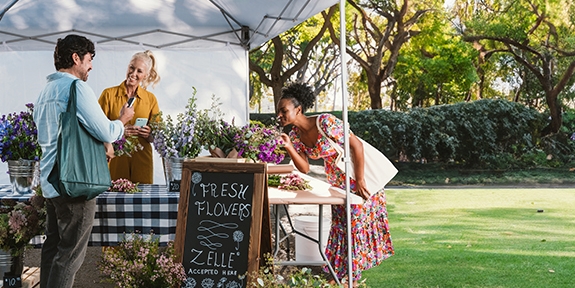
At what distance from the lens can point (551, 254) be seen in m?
5.87

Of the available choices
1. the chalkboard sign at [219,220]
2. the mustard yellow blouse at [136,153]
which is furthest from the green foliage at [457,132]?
the chalkboard sign at [219,220]

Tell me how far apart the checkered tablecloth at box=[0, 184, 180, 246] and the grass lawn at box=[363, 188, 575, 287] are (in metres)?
2.01

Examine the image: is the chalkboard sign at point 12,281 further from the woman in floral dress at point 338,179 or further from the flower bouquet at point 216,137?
the woman in floral dress at point 338,179

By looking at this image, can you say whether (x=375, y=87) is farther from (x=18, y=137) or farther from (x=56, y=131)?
(x=56, y=131)

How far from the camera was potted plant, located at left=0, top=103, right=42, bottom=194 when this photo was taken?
331 cm

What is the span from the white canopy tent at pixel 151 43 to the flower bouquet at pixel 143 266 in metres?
3.04

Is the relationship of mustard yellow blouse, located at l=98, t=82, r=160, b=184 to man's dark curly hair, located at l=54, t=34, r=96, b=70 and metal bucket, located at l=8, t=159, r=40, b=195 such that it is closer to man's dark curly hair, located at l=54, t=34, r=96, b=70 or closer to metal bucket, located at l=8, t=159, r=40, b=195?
metal bucket, located at l=8, t=159, r=40, b=195

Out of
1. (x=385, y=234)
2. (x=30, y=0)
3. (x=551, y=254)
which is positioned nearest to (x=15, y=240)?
(x=385, y=234)

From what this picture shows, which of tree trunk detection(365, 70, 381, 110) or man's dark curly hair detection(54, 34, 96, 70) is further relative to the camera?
tree trunk detection(365, 70, 381, 110)

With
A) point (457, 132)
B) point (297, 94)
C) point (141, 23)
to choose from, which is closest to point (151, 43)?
point (141, 23)

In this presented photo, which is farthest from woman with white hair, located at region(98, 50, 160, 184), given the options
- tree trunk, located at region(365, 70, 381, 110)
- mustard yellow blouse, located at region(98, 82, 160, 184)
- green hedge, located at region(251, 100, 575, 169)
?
tree trunk, located at region(365, 70, 381, 110)

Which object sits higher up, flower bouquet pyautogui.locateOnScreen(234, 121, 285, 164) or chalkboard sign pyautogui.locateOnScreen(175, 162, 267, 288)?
flower bouquet pyautogui.locateOnScreen(234, 121, 285, 164)

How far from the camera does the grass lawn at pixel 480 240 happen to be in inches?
195

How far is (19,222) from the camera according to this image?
10.5 feet
